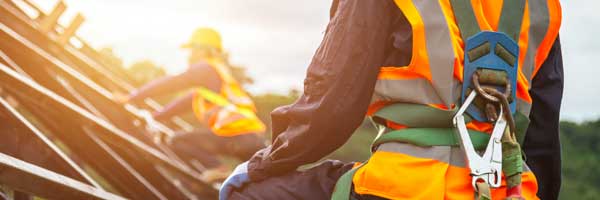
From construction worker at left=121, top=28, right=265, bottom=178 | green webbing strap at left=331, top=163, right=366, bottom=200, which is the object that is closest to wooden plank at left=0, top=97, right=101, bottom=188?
green webbing strap at left=331, top=163, right=366, bottom=200

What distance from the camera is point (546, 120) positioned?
6.89ft

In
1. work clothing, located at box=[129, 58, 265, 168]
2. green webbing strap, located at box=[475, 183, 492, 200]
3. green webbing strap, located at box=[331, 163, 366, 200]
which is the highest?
green webbing strap, located at box=[475, 183, 492, 200]

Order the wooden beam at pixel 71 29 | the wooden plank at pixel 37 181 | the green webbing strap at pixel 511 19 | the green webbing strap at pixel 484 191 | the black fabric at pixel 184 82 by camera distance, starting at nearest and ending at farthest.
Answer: the green webbing strap at pixel 484 191 → the green webbing strap at pixel 511 19 → the wooden plank at pixel 37 181 → the wooden beam at pixel 71 29 → the black fabric at pixel 184 82

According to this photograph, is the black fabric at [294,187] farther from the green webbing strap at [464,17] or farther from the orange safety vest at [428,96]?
the green webbing strap at [464,17]

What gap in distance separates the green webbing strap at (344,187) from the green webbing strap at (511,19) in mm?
436

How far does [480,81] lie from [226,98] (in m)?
5.12

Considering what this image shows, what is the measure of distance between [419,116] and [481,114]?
0.13 metres

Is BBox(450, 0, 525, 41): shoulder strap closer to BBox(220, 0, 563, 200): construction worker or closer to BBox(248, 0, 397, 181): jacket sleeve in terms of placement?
BBox(220, 0, 563, 200): construction worker

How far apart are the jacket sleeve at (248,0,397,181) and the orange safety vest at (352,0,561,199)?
0.05 meters

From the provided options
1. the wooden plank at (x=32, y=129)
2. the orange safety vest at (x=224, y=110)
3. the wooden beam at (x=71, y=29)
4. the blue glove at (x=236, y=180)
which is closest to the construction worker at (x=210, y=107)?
the orange safety vest at (x=224, y=110)

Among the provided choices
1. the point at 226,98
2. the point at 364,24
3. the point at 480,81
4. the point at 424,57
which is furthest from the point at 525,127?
the point at 226,98

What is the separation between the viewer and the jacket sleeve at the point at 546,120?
2.09m

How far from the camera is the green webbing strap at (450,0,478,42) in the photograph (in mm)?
1840

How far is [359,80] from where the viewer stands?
74.9 inches
